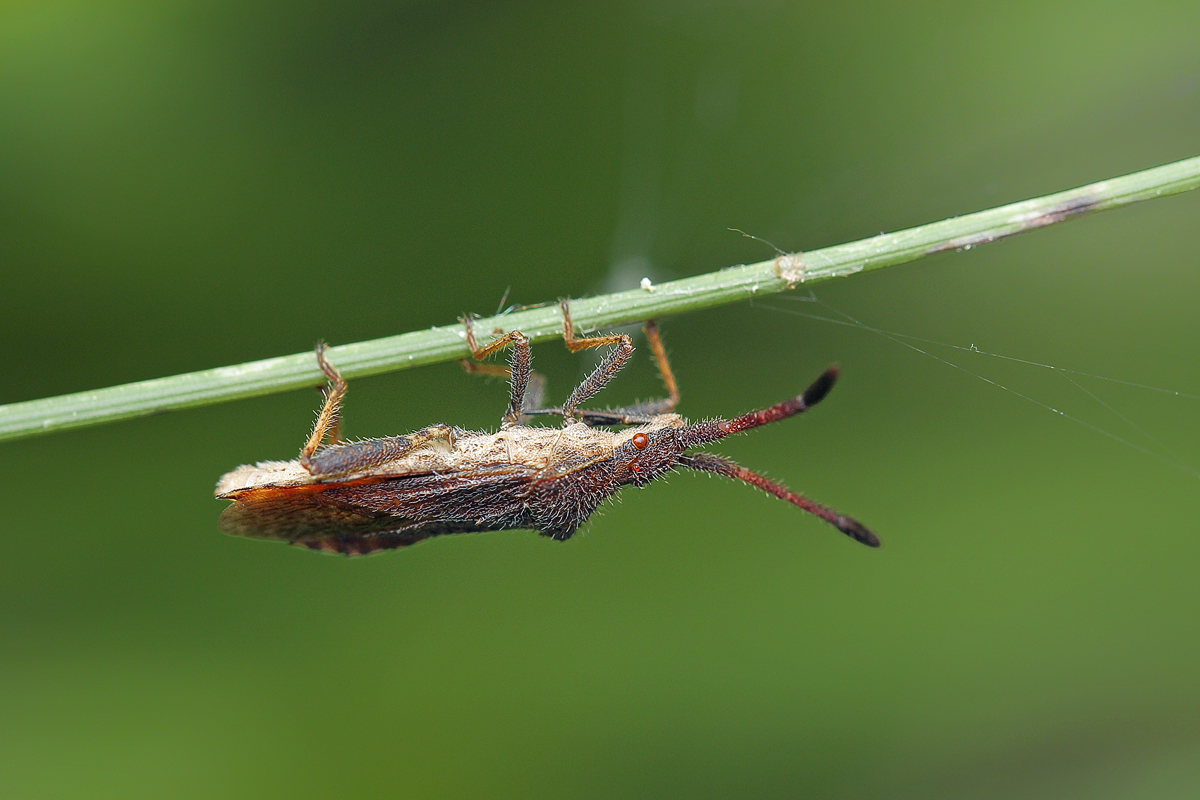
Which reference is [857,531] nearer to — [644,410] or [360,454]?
[644,410]

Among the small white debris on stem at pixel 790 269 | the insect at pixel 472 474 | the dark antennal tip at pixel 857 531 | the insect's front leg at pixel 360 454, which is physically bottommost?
the dark antennal tip at pixel 857 531

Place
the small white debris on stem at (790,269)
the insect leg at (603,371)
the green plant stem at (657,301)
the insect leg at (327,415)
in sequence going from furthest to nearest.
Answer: the insect leg at (603,371) < the insect leg at (327,415) < the small white debris on stem at (790,269) < the green plant stem at (657,301)

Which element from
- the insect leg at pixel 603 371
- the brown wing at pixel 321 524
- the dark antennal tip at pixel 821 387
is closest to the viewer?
the dark antennal tip at pixel 821 387

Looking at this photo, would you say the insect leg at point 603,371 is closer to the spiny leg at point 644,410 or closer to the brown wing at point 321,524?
the spiny leg at point 644,410

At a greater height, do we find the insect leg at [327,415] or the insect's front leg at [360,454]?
the insect leg at [327,415]

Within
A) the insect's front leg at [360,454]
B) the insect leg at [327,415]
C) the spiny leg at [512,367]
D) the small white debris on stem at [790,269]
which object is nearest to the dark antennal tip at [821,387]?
the small white debris on stem at [790,269]

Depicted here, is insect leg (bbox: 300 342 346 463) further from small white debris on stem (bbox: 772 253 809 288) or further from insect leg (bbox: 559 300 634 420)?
small white debris on stem (bbox: 772 253 809 288)
